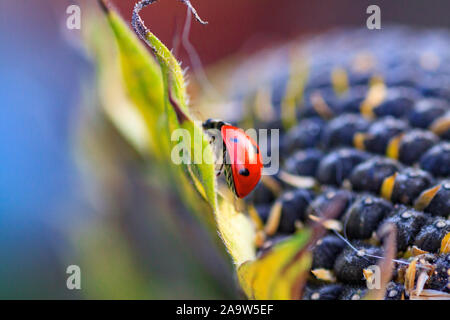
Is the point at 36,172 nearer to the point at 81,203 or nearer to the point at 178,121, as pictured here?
the point at 81,203

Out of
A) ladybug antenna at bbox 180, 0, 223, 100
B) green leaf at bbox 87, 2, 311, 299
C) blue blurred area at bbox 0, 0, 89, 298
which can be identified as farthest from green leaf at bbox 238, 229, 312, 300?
blue blurred area at bbox 0, 0, 89, 298

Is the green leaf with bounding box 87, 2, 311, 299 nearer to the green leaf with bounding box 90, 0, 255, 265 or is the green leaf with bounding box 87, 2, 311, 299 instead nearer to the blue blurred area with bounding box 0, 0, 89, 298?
the green leaf with bounding box 90, 0, 255, 265

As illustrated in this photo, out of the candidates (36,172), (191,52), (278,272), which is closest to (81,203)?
(36,172)

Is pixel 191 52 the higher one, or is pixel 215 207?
pixel 191 52

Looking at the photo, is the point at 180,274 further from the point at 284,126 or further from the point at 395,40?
the point at 395,40

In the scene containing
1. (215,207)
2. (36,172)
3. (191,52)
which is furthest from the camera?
(36,172)

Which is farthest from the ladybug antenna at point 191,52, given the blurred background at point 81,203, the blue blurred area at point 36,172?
the blue blurred area at point 36,172

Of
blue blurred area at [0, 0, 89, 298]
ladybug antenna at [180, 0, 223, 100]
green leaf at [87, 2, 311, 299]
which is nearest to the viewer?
green leaf at [87, 2, 311, 299]
